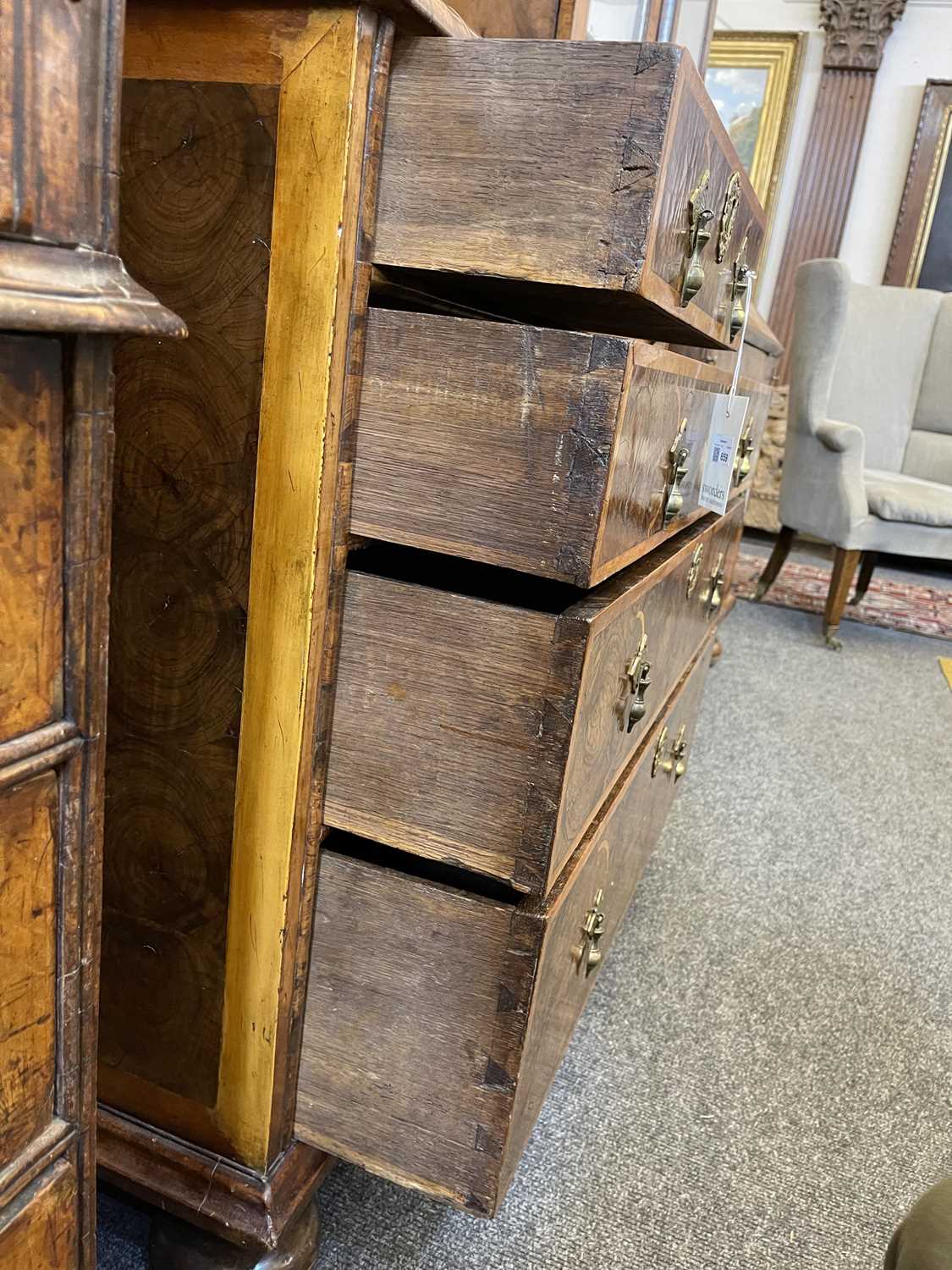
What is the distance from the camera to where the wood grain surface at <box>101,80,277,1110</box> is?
0.53 m

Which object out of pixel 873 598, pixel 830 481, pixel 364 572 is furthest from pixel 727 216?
pixel 873 598

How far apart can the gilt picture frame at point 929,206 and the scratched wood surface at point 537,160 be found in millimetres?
3973

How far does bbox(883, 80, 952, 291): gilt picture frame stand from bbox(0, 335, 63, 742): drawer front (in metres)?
4.32

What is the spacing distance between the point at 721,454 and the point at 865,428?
8.73 feet

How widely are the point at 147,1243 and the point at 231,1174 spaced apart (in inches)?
4.7

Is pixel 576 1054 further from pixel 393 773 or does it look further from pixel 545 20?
pixel 545 20

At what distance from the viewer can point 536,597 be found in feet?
2.49

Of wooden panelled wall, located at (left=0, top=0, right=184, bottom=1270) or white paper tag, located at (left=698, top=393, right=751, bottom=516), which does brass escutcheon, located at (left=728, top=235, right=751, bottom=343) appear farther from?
wooden panelled wall, located at (left=0, top=0, right=184, bottom=1270)

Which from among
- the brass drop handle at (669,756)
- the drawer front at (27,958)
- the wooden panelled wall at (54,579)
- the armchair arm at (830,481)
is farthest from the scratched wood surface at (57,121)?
the armchair arm at (830,481)

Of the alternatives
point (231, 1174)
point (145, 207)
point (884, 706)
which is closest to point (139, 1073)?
point (231, 1174)

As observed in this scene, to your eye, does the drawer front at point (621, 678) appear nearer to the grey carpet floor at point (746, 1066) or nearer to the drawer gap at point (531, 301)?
the drawer gap at point (531, 301)

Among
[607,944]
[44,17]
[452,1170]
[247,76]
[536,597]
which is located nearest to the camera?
[44,17]

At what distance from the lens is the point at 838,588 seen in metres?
2.57

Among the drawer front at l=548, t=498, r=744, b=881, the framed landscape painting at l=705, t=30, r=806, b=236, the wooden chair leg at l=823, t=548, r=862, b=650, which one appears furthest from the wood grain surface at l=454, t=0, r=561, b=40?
the framed landscape painting at l=705, t=30, r=806, b=236
